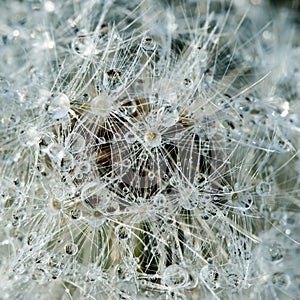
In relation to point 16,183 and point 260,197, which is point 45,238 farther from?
point 260,197

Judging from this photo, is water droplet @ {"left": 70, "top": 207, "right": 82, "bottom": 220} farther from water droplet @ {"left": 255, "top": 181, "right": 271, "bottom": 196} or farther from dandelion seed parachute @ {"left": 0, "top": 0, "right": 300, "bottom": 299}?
water droplet @ {"left": 255, "top": 181, "right": 271, "bottom": 196}

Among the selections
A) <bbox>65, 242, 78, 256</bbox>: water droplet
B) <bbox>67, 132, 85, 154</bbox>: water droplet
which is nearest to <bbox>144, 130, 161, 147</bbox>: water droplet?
<bbox>67, 132, 85, 154</bbox>: water droplet

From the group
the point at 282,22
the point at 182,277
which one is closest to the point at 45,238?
the point at 182,277

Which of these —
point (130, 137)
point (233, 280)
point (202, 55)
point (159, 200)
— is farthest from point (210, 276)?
point (202, 55)

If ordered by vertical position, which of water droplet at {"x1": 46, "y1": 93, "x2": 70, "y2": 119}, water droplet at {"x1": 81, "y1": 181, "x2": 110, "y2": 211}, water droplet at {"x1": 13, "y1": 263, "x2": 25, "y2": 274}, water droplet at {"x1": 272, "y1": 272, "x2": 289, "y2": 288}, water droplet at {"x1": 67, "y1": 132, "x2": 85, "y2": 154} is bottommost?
water droplet at {"x1": 13, "y1": 263, "x2": 25, "y2": 274}

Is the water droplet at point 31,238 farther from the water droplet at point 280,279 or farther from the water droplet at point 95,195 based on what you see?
the water droplet at point 280,279

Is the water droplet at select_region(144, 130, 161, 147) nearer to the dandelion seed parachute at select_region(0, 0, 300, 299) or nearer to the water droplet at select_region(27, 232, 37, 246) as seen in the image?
the dandelion seed parachute at select_region(0, 0, 300, 299)

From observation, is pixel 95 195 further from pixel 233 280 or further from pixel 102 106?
pixel 233 280

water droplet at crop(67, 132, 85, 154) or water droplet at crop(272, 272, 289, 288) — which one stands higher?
water droplet at crop(67, 132, 85, 154)
